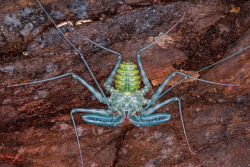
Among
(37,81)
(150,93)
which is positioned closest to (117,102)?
(150,93)

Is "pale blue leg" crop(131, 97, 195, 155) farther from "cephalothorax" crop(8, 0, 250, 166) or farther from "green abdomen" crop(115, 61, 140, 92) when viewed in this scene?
"green abdomen" crop(115, 61, 140, 92)

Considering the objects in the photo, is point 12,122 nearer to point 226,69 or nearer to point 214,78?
point 214,78

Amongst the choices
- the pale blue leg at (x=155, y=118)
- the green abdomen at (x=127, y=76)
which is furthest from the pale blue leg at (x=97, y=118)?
the green abdomen at (x=127, y=76)

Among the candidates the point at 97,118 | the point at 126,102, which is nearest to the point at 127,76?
the point at 126,102

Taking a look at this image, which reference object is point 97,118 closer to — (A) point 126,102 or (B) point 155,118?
(A) point 126,102

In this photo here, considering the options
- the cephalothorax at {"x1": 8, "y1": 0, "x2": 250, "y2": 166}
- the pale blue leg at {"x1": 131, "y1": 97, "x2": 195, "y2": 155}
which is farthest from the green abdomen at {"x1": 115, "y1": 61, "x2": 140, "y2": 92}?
the pale blue leg at {"x1": 131, "y1": 97, "x2": 195, "y2": 155}

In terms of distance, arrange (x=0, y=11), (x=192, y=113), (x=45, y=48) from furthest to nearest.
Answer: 1. (x=192, y=113)
2. (x=45, y=48)
3. (x=0, y=11)

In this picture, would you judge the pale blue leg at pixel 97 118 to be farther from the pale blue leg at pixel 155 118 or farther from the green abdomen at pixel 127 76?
the green abdomen at pixel 127 76

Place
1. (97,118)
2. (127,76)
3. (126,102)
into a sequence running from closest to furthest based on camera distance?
1. (127,76)
2. (97,118)
3. (126,102)
